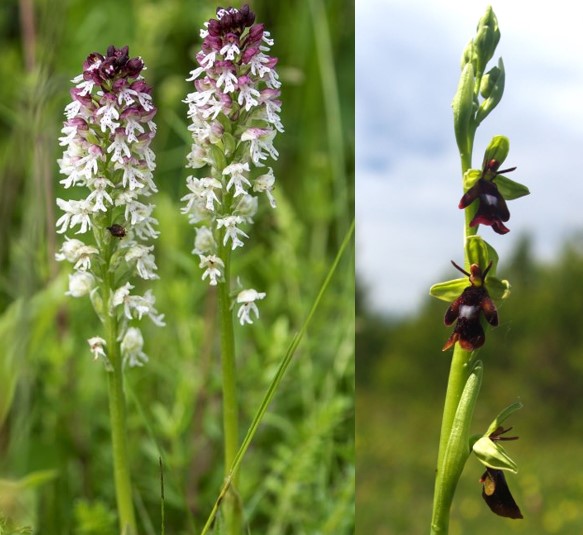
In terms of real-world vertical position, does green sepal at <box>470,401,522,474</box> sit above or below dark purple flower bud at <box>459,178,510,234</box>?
below

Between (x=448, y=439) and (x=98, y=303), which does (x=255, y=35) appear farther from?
(x=448, y=439)

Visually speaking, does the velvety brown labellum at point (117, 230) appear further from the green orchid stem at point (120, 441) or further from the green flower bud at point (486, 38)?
the green flower bud at point (486, 38)

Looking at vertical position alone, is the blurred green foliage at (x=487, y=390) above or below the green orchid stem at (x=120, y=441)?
below

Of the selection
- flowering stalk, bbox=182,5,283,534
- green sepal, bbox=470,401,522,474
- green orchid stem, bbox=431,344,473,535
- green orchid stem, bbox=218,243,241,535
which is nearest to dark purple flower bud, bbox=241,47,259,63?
flowering stalk, bbox=182,5,283,534

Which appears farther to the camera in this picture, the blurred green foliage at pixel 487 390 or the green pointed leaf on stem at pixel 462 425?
the blurred green foliage at pixel 487 390

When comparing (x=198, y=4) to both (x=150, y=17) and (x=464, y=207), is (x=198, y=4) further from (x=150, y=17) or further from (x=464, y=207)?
(x=464, y=207)

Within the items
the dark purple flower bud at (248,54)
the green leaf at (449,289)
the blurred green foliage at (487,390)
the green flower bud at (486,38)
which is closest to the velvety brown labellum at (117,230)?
the dark purple flower bud at (248,54)

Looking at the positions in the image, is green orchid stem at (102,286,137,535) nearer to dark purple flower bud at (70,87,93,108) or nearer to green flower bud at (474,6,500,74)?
dark purple flower bud at (70,87,93,108)
